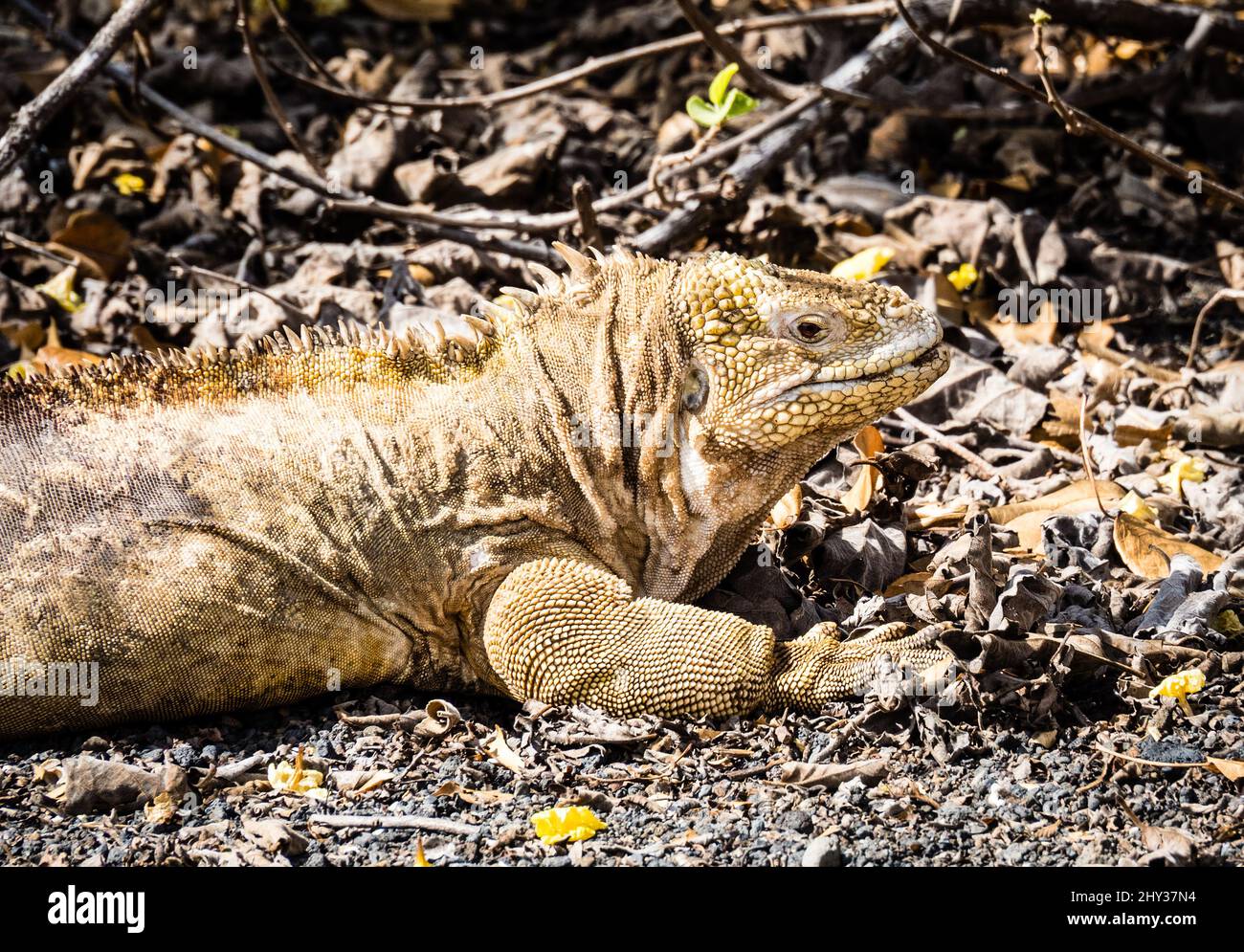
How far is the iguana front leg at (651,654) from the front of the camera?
19.4 feet

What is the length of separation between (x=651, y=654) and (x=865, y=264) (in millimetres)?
3819

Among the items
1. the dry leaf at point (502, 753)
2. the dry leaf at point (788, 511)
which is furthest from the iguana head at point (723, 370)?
the dry leaf at point (502, 753)

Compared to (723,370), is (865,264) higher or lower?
higher

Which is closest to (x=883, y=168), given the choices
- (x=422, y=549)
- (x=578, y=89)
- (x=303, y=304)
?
(x=578, y=89)

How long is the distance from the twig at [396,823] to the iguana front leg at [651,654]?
2.95 feet

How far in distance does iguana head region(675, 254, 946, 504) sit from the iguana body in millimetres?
11

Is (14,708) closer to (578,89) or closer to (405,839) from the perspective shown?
(405,839)

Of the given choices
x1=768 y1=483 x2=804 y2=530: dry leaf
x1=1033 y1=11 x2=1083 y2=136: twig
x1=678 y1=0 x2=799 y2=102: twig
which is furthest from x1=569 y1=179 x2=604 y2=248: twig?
x1=1033 y1=11 x2=1083 y2=136: twig

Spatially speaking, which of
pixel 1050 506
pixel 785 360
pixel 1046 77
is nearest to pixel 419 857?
pixel 785 360

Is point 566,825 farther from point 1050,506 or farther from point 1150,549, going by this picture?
point 1050,506

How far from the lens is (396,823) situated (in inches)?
209

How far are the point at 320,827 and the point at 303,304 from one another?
13.7 ft

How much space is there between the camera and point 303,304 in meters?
8.63
